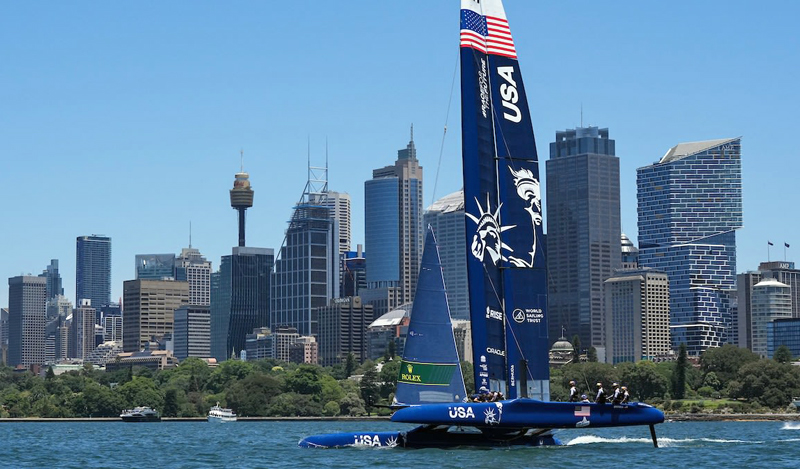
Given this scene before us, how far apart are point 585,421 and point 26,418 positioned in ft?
503

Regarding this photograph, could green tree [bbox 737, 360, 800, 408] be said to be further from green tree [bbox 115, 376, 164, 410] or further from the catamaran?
the catamaran

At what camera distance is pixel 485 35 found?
57969 mm

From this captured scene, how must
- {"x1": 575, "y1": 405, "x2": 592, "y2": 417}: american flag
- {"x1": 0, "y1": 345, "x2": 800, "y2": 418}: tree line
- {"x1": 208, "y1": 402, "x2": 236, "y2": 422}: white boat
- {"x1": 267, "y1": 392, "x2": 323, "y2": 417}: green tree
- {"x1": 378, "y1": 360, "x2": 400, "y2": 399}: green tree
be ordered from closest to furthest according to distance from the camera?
{"x1": 575, "y1": 405, "x2": 592, "y2": 417}: american flag
{"x1": 0, "y1": 345, "x2": 800, "y2": 418}: tree line
{"x1": 208, "y1": 402, "x2": 236, "y2": 422}: white boat
{"x1": 378, "y1": 360, "x2": 400, "y2": 399}: green tree
{"x1": 267, "y1": 392, "x2": 323, "y2": 417}: green tree

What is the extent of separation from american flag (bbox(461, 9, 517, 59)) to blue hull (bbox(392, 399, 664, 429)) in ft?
46.2

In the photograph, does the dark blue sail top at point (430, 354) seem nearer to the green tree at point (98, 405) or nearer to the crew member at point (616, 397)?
the crew member at point (616, 397)

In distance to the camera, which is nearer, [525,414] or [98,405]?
[525,414]

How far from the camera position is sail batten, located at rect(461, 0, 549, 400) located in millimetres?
57375

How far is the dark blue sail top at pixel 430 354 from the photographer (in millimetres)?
58344

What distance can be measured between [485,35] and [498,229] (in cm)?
776

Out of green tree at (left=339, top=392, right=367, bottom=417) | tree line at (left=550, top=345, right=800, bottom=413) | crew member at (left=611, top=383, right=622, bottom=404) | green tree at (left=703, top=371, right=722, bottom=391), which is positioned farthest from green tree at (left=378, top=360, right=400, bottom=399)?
crew member at (left=611, top=383, right=622, bottom=404)

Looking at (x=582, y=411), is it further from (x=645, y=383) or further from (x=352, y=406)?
(x=352, y=406)

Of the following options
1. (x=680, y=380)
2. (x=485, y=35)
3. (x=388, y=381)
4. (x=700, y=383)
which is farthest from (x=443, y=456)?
(x=700, y=383)

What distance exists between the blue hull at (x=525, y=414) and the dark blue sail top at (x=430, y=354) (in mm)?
3012

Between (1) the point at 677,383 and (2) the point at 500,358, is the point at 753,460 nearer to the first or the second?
(2) the point at 500,358
